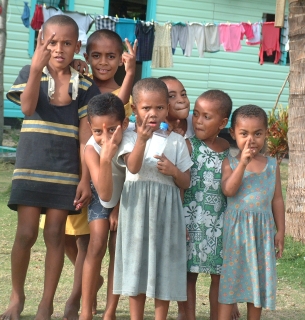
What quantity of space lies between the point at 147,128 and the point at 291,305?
2.00m

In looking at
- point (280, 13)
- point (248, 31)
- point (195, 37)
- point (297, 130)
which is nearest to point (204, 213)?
point (297, 130)

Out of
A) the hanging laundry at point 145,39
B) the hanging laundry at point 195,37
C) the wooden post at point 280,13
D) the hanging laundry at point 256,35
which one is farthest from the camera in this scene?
the hanging laundry at point 256,35

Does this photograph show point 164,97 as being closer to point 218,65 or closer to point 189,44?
point 189,44

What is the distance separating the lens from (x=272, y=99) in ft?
50.7

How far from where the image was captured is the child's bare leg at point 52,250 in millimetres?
3621

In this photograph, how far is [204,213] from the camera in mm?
3529

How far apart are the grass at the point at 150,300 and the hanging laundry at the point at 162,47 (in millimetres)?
7119

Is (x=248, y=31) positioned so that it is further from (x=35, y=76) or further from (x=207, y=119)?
(x=35, y=76)

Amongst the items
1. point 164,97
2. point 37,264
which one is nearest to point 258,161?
point 164,97

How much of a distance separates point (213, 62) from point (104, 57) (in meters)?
11.1

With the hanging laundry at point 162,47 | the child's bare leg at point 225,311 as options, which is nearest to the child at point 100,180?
the child's bare leg at point 225,311

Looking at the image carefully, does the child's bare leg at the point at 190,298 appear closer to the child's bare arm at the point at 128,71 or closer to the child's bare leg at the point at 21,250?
the child's bare leg at the point at 21,250

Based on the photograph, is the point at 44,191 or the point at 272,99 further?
the point at 272,99

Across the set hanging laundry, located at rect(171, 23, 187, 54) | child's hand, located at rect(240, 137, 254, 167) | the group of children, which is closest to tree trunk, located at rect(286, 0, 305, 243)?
the group of children
